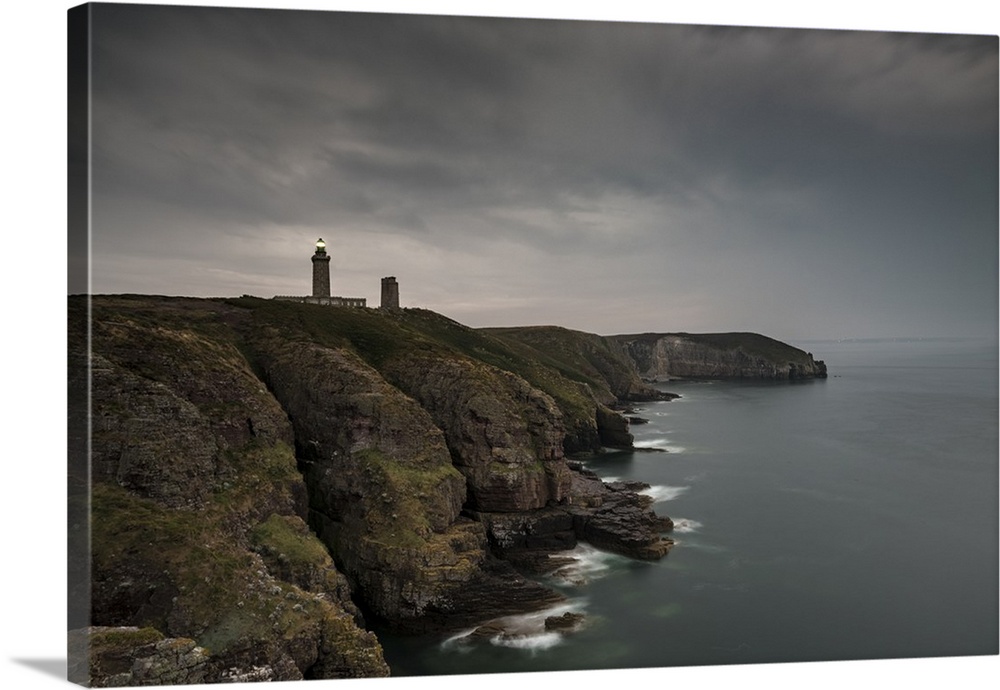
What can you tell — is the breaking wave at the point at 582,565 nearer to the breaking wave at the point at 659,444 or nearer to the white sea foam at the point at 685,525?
the white sea foam at the point at 685,525

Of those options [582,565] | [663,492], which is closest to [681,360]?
[663,492]

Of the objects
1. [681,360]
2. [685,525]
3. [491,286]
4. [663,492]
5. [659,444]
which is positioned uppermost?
[491,286]

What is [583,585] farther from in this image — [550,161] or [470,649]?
[550,161]

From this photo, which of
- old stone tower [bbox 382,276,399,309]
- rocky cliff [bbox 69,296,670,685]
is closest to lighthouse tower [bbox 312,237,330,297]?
old stone tower [bbox 382,276,399,309]

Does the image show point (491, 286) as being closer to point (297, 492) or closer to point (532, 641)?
point (297, 492)

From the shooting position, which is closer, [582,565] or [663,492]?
[582,565]

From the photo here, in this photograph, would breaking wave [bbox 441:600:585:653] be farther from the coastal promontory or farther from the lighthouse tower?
the lighthouse tower

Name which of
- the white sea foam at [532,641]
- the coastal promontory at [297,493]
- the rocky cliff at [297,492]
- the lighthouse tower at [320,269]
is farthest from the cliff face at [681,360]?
the lighthouse tower at [320,269]

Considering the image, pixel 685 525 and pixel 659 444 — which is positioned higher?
pixel 659 444
